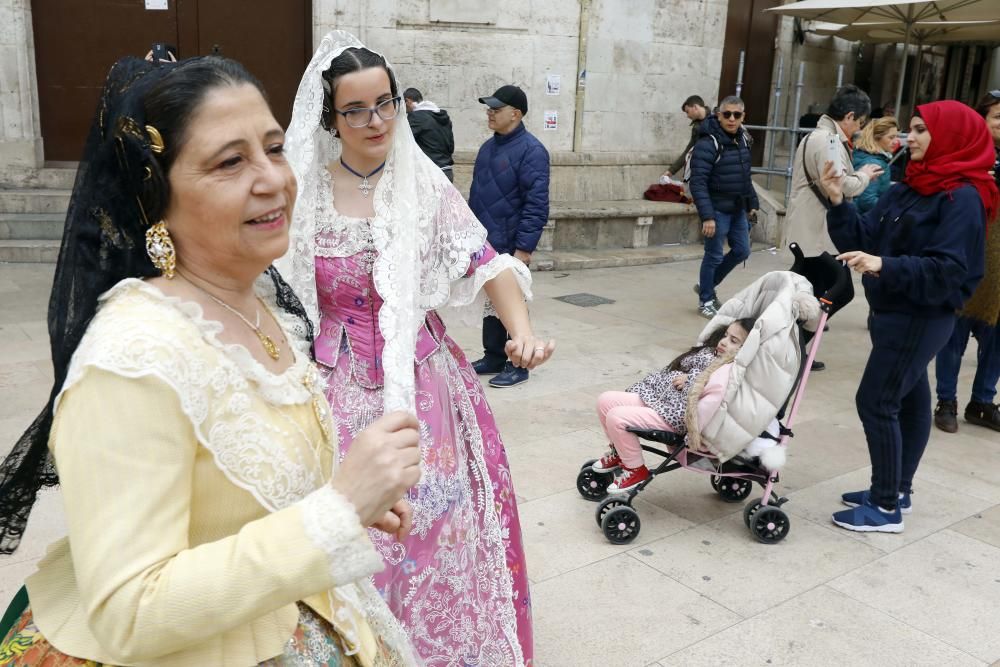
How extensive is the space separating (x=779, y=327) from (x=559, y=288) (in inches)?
223

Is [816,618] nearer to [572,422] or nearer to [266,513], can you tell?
[572,422]

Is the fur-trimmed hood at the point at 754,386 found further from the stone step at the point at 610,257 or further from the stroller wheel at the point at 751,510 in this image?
the stone step at the point at 610,257

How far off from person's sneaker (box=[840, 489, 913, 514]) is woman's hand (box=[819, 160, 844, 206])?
1.42 metres

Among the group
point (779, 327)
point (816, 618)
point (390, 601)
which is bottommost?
point (816, 618)

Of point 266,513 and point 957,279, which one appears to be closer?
point 266,513

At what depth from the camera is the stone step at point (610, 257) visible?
34.4ft

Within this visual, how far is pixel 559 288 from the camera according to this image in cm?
953

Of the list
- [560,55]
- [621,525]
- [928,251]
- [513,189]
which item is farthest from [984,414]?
[560,55]

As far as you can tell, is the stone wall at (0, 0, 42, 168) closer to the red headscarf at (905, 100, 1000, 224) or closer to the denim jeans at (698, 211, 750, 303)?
the denim jeans at (698, 211, 750, 303)

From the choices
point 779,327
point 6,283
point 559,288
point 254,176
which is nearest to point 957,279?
point 779,327

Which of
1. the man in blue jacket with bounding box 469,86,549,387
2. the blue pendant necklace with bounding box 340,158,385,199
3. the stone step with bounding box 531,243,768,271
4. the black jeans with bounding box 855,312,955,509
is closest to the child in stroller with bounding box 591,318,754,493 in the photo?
the black jeans with bounding box 855,312,955,509

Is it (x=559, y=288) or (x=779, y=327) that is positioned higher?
(x=779, y=327)

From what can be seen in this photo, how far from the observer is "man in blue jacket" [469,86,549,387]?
A: 6.21 meters

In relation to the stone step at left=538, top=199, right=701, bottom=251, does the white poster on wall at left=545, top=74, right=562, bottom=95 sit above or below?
above
